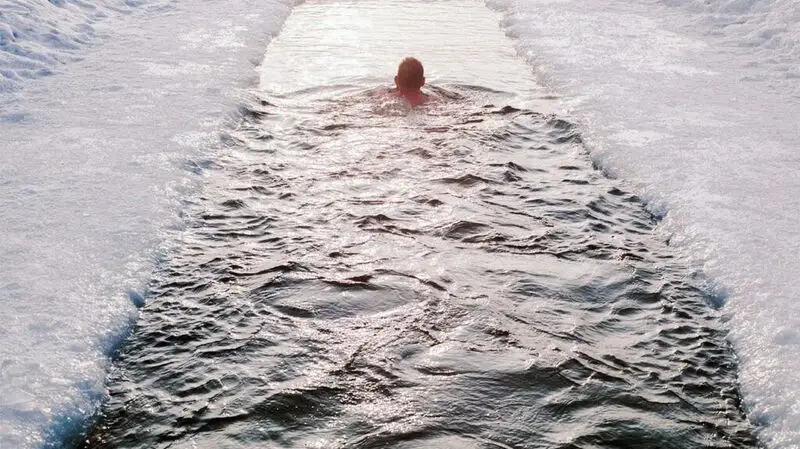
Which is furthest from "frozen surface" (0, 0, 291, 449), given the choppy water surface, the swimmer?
the swimmer

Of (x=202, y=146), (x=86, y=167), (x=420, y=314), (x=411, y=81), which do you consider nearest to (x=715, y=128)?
(x=411, y=81)

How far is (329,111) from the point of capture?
8.85m

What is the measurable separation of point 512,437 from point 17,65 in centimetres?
793

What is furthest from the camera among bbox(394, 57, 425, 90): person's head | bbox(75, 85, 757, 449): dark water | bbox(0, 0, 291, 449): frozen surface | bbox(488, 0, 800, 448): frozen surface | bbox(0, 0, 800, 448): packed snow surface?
bbox(394, 57, 425, 90): person's head

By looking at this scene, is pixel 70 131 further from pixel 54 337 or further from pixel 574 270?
pixel 574 270

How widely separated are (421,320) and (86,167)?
3.42 meters

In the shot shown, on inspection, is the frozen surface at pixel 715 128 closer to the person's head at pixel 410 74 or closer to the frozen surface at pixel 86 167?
the person's head at pixel 410 74

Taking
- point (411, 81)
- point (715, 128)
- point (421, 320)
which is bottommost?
point (421, 320)

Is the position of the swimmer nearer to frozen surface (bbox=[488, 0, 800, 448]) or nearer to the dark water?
the dark water

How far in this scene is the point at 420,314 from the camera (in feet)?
15.7

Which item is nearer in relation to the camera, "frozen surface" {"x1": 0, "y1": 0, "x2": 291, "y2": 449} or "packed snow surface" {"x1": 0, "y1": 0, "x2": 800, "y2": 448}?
"frozen surface" {"x1": 0, "y1": 0, "x2": 291, "y2": 449}

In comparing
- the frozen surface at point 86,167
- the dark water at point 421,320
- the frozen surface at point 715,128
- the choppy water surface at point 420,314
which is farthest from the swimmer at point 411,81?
the frozen surface at point 86,167

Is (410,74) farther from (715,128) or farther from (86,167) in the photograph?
(86,167)

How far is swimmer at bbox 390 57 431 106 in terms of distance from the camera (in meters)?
8.85
